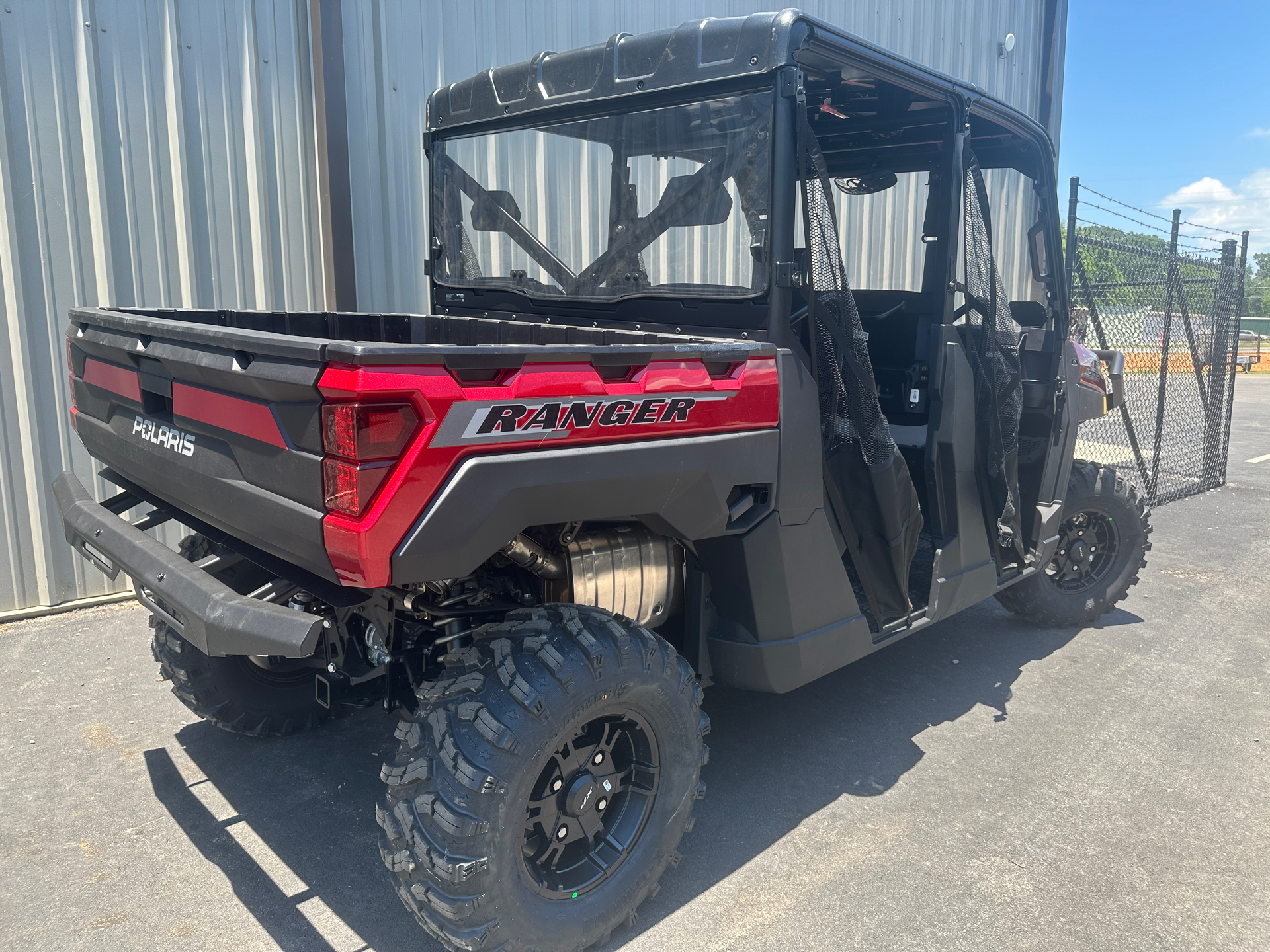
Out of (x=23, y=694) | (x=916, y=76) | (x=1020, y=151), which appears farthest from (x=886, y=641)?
(x=23, y=694)

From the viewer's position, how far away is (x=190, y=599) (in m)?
2.16

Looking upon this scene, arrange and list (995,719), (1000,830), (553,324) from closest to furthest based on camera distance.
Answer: (1000,830), (553,324), (995,719)

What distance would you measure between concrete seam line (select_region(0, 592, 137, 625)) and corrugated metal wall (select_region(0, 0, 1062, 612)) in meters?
0.04

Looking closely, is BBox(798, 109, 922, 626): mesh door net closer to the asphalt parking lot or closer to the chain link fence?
the asphalt parking lot

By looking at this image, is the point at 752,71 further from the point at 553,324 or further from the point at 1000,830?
the point at 1000,830

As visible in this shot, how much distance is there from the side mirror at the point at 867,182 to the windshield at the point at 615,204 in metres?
1.49

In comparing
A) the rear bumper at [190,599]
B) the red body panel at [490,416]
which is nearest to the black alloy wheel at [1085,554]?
the red body panel at [490,416]

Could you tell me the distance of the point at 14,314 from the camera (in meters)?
4.45

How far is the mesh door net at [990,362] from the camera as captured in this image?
3.43m

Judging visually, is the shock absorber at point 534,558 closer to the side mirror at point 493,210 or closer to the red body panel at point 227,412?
the red body panel at point 227,412

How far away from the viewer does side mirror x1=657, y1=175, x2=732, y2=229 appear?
9.36ft

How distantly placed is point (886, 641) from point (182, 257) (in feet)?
A: 13.5

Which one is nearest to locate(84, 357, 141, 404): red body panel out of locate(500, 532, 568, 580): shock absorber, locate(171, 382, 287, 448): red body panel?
locate(171, 382, 287, 448): red body panel

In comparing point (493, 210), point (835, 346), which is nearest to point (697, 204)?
point (835, 346)
